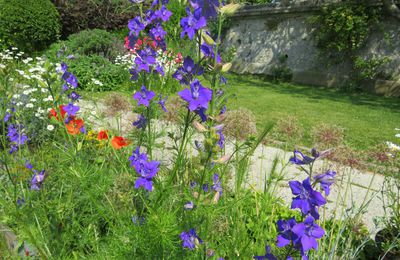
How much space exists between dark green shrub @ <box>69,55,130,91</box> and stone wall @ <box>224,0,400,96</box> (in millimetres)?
5256

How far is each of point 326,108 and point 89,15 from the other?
870 cm

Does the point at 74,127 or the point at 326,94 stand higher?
the point at 74,127

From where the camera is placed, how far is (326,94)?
8562mm

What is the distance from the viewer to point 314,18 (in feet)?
32.3

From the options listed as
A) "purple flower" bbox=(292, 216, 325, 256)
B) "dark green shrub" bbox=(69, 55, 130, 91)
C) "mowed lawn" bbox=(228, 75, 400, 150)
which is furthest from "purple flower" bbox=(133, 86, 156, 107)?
"dark green shrub" bbox=(69, 55, 130, 91)

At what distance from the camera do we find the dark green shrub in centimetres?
748

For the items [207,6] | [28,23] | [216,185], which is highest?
[28,23]

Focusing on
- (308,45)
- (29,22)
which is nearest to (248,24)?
(308,45)

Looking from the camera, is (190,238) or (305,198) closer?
(305,198)

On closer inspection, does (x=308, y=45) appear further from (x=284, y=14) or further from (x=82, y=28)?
(x=82, y=28)

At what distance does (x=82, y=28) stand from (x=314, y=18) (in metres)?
7.51

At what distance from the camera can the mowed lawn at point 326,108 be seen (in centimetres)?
515

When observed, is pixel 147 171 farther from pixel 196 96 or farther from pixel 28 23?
pixel 28 23

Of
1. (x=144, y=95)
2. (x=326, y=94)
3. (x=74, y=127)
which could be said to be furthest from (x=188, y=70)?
Result: (x=326, y=94)
